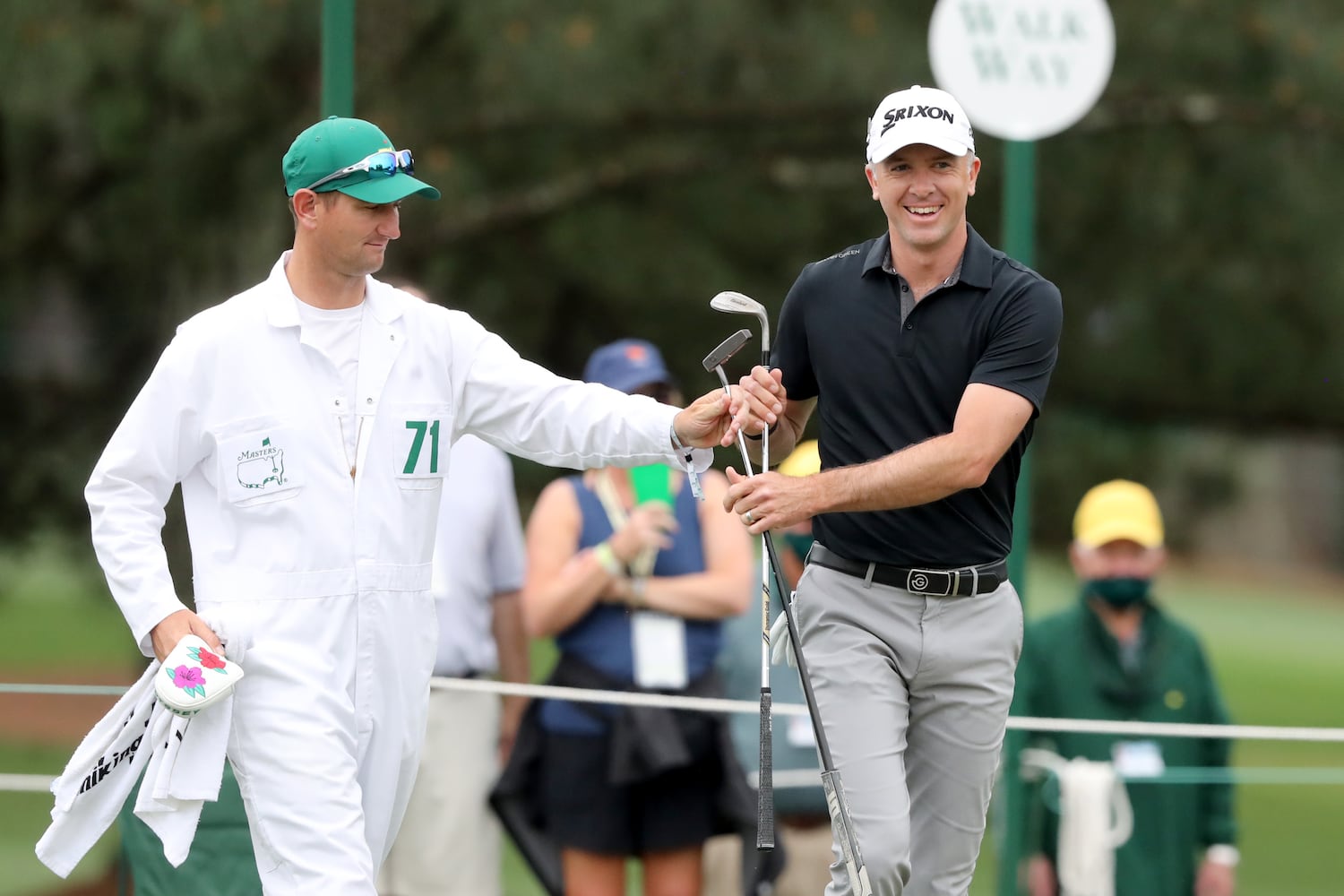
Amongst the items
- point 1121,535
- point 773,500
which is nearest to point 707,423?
point 773,500

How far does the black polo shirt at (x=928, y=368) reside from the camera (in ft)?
15.7

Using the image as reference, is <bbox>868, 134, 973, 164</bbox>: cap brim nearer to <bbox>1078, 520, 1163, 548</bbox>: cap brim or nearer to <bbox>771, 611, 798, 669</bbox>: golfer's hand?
<bbox>771, 611, 798, 669</bbox>: golfer's hand

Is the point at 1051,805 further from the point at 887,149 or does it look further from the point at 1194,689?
the point at 887,149

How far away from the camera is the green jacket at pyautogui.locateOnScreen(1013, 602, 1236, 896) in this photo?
6.71 meters

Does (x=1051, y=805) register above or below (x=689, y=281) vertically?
below

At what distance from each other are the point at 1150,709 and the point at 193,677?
3541mm

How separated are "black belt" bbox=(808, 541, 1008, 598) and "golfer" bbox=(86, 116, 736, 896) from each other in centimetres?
52

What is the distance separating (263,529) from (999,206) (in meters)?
6.51

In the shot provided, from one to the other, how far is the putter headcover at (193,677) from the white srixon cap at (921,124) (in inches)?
75.9

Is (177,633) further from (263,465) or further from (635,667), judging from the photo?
(635,667)

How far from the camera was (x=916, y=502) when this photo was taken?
183 inches

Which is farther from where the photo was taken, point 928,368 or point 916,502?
point 928,368

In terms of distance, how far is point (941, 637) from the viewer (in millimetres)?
4828

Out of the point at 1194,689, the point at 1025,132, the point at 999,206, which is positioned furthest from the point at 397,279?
the point at 1194,689
